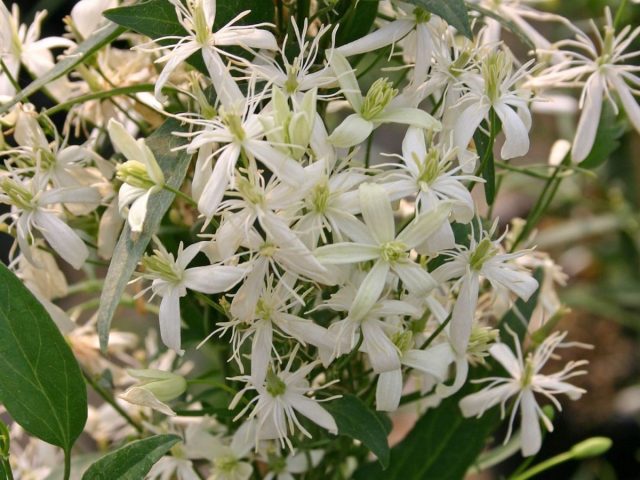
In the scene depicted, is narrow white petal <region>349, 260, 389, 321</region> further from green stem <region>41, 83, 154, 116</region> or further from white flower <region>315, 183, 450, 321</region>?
green stem <region>41, 83, 154, 116</region>

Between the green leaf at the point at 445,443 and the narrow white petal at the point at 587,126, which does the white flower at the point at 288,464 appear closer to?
the green leaf at the point at 445,443

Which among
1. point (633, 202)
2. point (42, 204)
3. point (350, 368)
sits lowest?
point (633, 202)

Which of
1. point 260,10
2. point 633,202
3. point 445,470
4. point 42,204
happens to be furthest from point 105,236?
point 633,202

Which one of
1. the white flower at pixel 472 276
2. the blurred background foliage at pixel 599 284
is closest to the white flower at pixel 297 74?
the white flower at pixel 472 276

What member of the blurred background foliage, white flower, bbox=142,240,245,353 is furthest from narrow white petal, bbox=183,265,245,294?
the blurred background foliage

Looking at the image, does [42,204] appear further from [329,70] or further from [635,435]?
[635,435]

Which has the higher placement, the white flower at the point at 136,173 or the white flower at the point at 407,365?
the white flower at the point at 136,173
